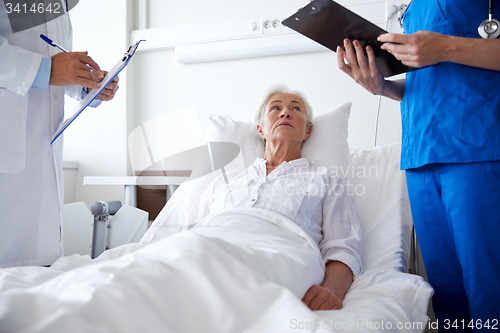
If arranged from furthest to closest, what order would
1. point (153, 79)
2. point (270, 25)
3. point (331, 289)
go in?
1. point (153, 79)
2. point (270, 25)
3. point (331, 289)

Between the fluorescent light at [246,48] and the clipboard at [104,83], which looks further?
the fluorescent light at [246,48]

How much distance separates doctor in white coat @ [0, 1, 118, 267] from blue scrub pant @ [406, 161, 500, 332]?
959mm

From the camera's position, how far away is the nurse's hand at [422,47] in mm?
840

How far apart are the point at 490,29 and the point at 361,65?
307 millimetres

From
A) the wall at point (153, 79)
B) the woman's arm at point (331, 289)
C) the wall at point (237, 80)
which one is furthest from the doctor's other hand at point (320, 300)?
the wall at point (153, 79)

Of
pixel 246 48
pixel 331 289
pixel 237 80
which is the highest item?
pixel 246 48

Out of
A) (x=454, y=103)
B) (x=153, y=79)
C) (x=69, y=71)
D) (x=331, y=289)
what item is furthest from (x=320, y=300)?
(x=153, y=79)

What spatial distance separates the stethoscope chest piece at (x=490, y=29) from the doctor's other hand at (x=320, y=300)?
71 centimetres

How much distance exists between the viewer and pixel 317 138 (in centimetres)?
161

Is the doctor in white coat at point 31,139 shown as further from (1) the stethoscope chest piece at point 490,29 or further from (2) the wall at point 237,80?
(2) the wall at point 237,80

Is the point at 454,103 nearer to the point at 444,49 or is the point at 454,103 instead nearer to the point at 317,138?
the point at 444,49

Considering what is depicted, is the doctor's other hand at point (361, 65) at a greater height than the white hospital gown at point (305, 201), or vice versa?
the doctor's other hand at point (361, 65)

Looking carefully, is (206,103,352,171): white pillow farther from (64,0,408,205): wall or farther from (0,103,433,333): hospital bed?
(0,103,433,333): hospital bed

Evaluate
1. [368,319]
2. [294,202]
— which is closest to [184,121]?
[294,202]
